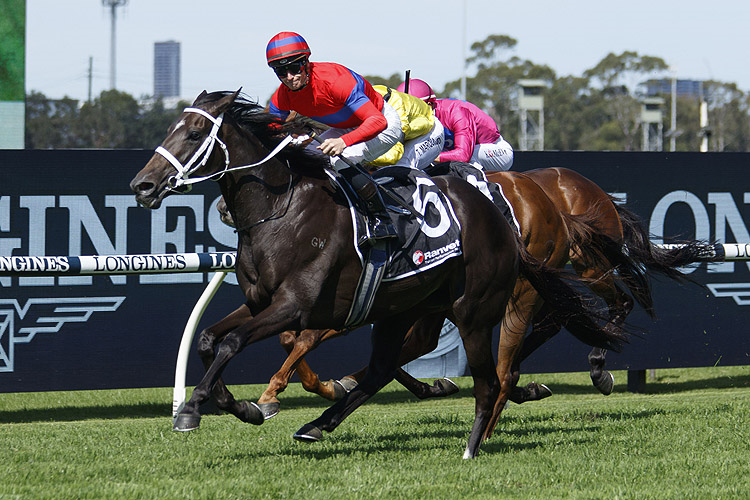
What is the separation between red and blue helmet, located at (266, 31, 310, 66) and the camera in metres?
4.88

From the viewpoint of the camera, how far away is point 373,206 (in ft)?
16.3

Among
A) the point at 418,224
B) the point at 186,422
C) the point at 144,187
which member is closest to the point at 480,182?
the point at 418,224

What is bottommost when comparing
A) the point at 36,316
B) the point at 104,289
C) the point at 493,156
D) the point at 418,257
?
the point at 36,316

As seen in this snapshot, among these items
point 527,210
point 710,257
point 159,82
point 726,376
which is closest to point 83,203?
point 527,210

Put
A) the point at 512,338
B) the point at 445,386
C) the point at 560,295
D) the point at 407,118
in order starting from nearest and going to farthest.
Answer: the point at 560,295 → the point at 512,338 → the point at 407,118 → the point at 445,386

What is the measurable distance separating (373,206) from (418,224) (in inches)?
10.9

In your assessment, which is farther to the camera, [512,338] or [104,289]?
[104,289]

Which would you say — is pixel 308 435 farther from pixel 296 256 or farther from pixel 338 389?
pixel 338 389

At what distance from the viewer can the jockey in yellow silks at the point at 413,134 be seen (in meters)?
6.14

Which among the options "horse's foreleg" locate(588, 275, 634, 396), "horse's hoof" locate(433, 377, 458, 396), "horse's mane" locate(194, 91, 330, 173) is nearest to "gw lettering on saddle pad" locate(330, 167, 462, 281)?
"horse's mane" locate(194, 91, 330, 173)

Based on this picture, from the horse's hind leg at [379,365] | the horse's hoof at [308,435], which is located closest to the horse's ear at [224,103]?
the horse's hind leg at [379,365]

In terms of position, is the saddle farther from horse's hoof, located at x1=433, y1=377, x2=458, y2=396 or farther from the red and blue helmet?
horse's hoof, located at x1=433, y1=377, x2=458, y2=396

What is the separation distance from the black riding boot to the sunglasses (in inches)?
21.9

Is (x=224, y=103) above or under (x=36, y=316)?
above
